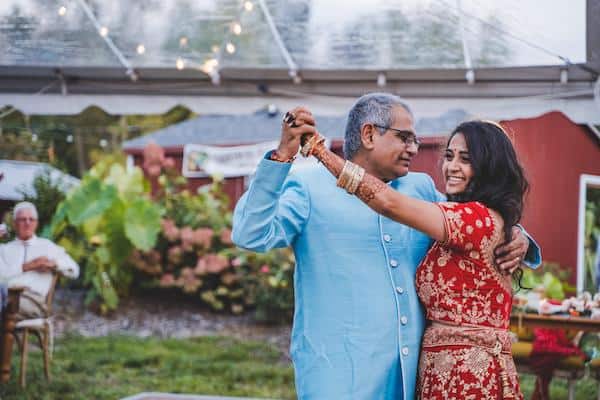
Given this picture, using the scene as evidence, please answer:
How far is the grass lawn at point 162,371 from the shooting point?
774 cm

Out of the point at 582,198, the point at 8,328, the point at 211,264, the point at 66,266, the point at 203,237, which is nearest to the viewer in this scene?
the point at 8,328

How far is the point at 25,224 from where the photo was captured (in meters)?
8.34

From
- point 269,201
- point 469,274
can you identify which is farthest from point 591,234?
point 269,201

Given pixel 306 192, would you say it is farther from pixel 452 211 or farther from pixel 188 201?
pixel 188 201

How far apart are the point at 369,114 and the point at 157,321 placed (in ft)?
26.9

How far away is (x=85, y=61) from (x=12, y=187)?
6.03 m

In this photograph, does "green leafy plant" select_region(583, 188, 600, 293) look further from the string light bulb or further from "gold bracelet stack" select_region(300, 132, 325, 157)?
"gold bracelet stack" select_region(300, 132, 325, 157)

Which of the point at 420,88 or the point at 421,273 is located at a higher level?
the point at 420,88

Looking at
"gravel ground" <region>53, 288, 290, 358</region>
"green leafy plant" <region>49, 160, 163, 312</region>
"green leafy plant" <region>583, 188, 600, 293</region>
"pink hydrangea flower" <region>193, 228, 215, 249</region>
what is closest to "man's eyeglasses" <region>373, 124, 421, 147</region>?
"gravel ground" <region>53, 288, 290, 358</region>

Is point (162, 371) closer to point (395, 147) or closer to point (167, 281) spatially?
point (167, 281)

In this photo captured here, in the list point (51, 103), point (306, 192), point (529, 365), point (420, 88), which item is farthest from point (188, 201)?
point (306, 192)

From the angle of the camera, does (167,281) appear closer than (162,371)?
No

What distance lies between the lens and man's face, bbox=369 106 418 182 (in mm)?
2891

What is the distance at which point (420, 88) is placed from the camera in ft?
24.4
